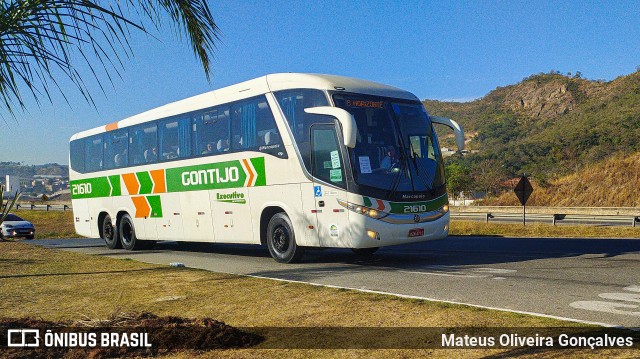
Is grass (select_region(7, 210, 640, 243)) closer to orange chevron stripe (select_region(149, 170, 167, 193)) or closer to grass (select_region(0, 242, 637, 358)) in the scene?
orange chevron stripe (select_region(149, 170, 167, 193))

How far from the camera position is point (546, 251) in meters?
14.6

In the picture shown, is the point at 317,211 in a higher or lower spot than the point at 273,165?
lower

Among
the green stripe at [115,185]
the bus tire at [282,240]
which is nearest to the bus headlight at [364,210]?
the bus tire at [282,240]

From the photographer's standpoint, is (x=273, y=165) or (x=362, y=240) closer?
(x=362, y=240)

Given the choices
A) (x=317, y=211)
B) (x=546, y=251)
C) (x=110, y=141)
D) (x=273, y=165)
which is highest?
(x=110, y=141)

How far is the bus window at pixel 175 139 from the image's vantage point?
16.2 meters

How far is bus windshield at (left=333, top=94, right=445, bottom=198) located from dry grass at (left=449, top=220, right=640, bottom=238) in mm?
11044

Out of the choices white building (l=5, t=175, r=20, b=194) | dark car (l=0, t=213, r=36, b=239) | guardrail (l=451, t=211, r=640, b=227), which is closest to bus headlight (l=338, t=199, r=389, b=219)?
white building (l=5, t=175, r=20, b=194)

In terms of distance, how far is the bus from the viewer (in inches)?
467

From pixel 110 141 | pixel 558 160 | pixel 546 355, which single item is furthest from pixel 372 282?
pixel 558 160

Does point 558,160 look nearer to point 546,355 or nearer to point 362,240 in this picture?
point 362,240

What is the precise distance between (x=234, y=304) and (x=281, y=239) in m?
5.49

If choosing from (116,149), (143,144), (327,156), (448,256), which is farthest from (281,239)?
(116,149)

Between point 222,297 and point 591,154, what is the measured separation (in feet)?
213
